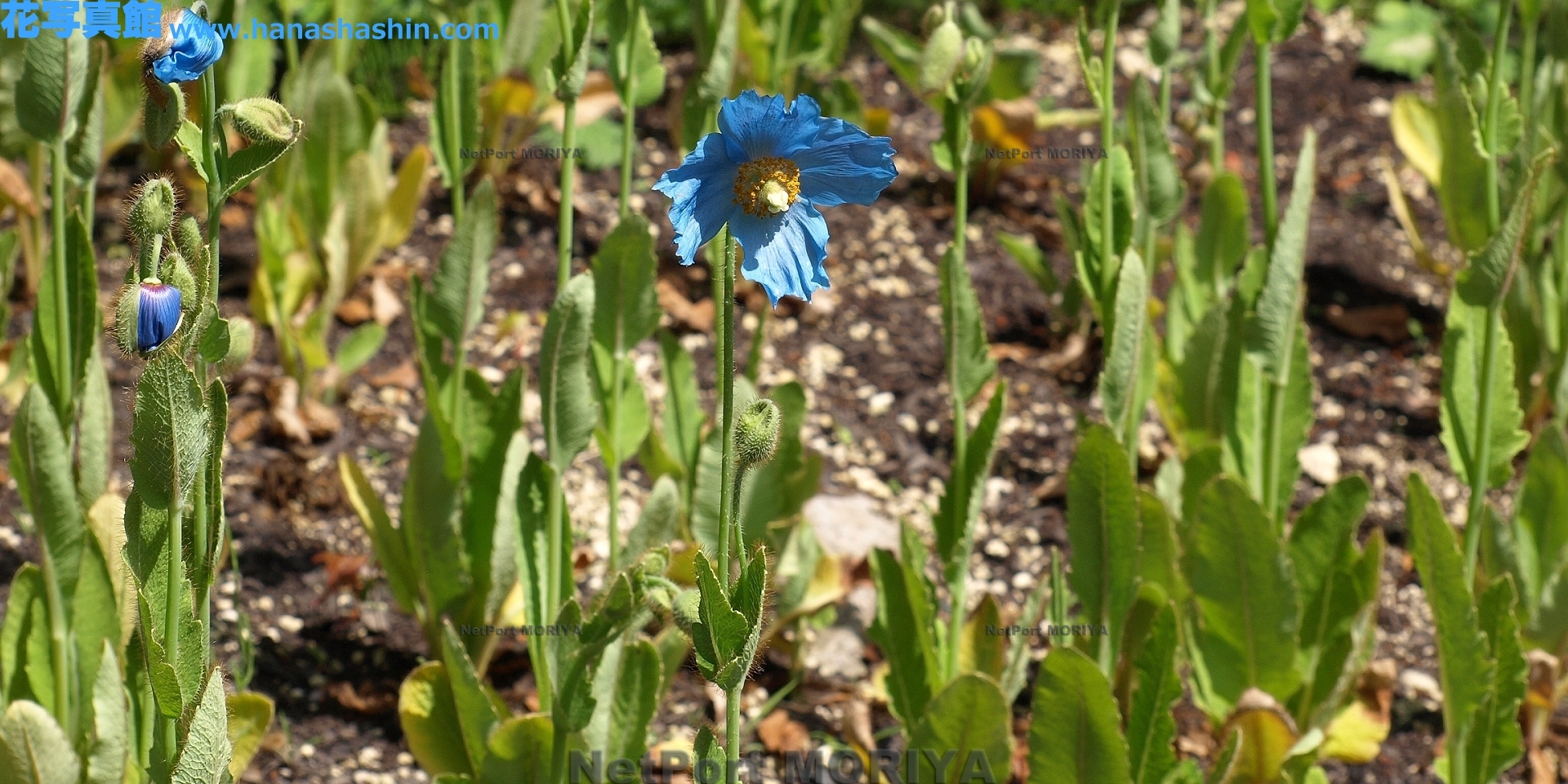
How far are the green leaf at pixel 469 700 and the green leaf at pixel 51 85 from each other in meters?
0.81

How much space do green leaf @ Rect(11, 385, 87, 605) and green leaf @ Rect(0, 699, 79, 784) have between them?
0.27m

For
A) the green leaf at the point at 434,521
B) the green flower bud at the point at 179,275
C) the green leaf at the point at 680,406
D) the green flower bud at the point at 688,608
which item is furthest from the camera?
the green leaf at the point at 680,406

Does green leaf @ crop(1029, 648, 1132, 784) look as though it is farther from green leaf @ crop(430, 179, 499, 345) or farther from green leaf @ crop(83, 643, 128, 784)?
green leaf @ crop(83, 643, 128, 784)

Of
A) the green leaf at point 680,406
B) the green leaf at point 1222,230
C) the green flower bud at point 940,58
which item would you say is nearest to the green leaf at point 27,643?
the green leaf at point 680,406

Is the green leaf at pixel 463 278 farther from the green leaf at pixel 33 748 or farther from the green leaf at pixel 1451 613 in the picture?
the green leaf at pixel 1451 613

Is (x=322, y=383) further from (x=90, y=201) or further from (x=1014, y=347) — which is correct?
(x=1014, y=347)

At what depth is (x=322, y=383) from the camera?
316 centimetres

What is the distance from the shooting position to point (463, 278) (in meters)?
2.45

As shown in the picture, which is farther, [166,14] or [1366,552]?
[1366,552]

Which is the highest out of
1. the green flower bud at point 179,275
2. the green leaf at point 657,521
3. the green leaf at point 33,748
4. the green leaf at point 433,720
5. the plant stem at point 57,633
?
the green flower bud at point 179,275

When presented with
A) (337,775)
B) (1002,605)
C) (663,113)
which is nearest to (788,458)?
(1002,605)

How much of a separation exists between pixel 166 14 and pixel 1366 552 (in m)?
1.80

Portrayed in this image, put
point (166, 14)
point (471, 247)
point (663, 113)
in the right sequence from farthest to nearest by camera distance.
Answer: point (663, 113), point (471, 247), point (166, 14)

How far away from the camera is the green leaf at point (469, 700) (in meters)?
2.12
